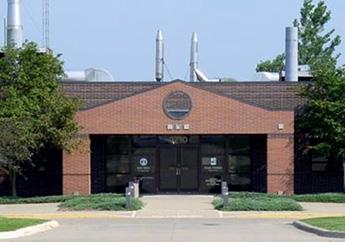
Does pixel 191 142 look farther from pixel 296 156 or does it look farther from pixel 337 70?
pixel 337 70

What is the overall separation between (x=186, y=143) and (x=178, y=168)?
1196 millimetres

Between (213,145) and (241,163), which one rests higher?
(213,145)

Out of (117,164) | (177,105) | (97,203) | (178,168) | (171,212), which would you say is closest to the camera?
(171,212)

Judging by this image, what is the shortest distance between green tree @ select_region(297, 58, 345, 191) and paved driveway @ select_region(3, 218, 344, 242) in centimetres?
1087

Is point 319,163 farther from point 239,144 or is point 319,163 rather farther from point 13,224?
point 13,224

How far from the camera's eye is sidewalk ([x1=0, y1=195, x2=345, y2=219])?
2848 cm

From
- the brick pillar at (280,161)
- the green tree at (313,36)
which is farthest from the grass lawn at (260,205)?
the green tree at (313,36)

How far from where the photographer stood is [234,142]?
40.1 metres

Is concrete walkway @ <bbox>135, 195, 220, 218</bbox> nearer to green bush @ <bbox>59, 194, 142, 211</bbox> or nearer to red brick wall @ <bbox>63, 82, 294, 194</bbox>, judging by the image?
green bush @ <bbox>59, 194, 142, 211</bbox>

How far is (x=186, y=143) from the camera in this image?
3981 centimetres

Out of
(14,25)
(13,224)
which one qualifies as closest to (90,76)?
(14,25)

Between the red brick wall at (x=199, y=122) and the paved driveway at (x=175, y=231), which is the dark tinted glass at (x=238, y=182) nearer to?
the red brick wall at (x=199, y=122)

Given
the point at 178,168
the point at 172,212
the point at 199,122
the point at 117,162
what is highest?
the point at 199,122

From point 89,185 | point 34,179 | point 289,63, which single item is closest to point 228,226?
point 89,185
